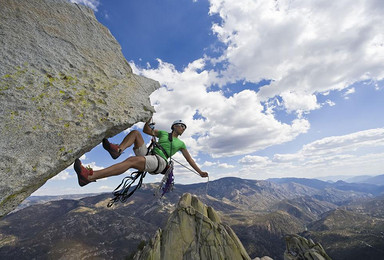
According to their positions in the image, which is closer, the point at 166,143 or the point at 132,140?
the point at 132,140

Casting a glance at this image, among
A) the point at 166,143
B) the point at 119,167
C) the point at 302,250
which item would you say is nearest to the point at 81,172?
the point at 119,167

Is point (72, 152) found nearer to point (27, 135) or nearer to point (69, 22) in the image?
point (27, 135)

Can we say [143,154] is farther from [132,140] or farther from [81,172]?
[81,172]

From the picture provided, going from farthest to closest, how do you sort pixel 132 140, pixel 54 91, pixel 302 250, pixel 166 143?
pixel 302 250
pixel 166 143
pixel 132 140
pixel 54 91

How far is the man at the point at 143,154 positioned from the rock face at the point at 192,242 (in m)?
33.4

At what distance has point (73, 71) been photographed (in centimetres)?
559

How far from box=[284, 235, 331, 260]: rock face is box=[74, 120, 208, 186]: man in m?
48.3

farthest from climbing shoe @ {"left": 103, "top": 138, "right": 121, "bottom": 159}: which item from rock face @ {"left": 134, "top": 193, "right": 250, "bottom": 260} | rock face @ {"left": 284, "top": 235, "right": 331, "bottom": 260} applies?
rock face @ {"left": 284, "top": 235, "right": 331, "bottom": 260}

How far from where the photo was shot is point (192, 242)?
4238cm

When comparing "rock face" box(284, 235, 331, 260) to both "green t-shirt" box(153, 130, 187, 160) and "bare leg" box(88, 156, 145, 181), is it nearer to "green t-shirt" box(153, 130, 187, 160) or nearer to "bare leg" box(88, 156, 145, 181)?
"green t-shirt" box(153, 130, 187, 160)

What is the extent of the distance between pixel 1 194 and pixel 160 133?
5.36 metres

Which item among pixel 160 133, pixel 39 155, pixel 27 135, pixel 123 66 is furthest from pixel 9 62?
pixel 160 133

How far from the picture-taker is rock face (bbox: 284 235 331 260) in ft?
143

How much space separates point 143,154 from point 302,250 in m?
54.8
